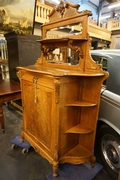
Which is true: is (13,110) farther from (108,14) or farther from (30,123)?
(108,14)

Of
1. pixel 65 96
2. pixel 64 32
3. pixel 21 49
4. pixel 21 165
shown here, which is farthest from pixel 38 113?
pixel 21 49

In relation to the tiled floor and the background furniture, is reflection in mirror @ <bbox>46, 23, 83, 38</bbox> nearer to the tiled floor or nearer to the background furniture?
the background furniture

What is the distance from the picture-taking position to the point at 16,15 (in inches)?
113

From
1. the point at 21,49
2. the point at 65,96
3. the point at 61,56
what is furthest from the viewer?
the point at 21,49

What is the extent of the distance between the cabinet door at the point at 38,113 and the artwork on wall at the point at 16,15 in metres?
1.82

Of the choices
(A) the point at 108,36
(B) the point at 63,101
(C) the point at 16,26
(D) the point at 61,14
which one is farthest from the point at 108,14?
(B) the point at 63,101

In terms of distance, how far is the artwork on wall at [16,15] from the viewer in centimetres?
271

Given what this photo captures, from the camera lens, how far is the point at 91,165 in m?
1.51

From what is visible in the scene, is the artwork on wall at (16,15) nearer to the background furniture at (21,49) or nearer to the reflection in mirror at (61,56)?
the background furniture at (21,49)

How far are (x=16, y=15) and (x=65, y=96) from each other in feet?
9.11

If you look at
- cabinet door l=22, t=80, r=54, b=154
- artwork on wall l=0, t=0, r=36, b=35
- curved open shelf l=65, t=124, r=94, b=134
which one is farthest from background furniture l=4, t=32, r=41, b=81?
curved open shelf l=65, t=124, r=94, b=134

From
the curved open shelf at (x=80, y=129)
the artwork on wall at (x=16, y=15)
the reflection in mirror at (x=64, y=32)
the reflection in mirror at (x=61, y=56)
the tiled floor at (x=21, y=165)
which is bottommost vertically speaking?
the tiled floor at (x=21, y=165)

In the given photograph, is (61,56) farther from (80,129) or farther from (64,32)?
(80,129)

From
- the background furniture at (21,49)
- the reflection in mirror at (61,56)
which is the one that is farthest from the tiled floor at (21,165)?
the background furniture at (21,49)
